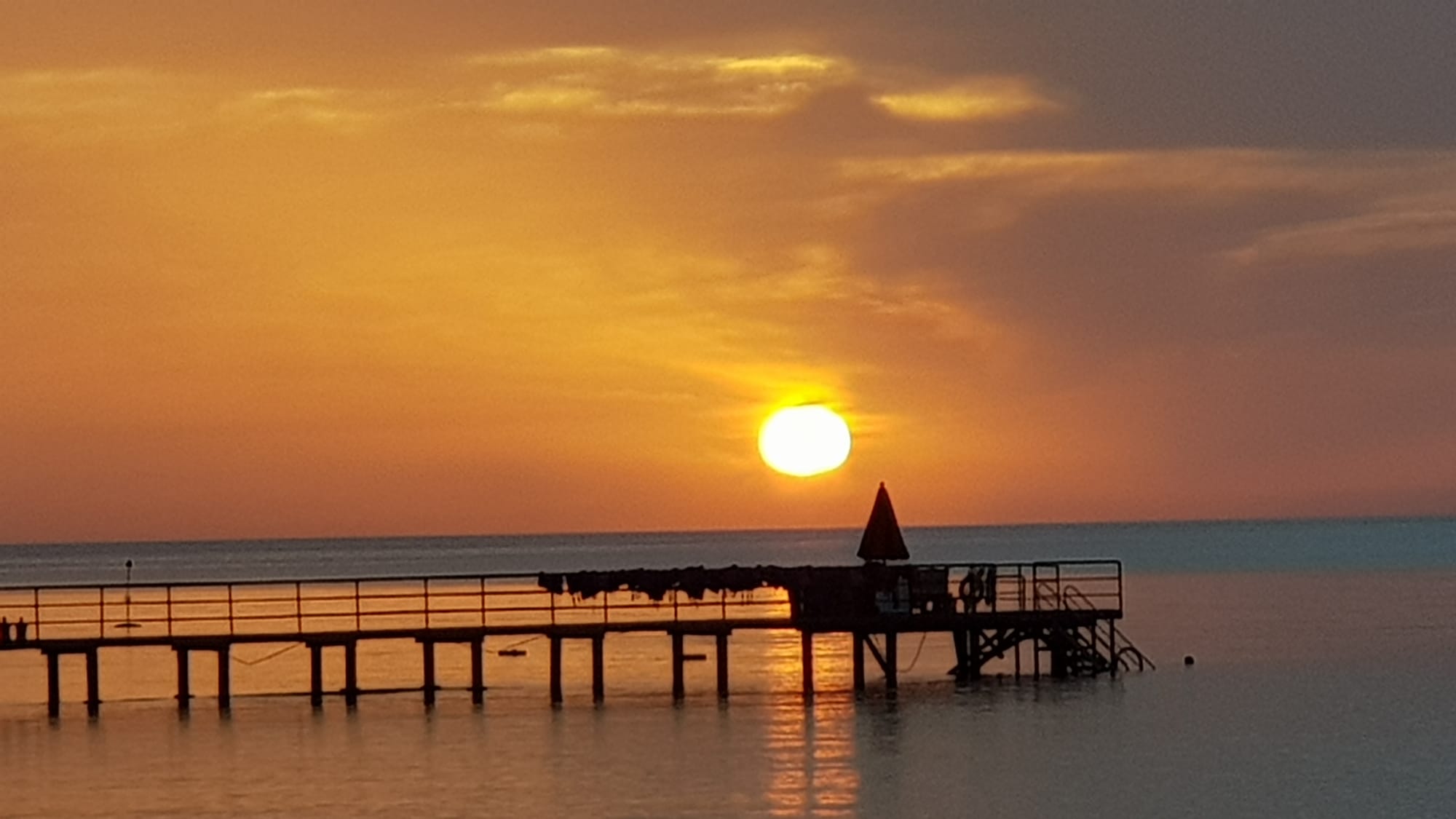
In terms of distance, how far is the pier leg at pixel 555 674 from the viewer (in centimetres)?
6143

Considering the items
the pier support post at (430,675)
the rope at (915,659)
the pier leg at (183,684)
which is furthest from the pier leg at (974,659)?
the pier leg at (183,684)

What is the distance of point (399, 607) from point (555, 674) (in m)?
52.0

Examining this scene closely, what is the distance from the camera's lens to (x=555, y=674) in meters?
61.9

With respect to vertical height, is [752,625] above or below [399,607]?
above

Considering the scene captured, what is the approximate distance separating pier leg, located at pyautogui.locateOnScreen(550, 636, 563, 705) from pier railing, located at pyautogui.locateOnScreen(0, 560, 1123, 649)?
2816 millimetres

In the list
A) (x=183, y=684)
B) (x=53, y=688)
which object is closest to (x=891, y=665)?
(x=183, y=684)

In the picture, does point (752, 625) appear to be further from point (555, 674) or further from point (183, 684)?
point (183, 684)

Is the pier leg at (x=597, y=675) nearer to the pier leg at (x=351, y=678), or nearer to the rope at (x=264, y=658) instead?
the pier leg at (x=351, y=678)

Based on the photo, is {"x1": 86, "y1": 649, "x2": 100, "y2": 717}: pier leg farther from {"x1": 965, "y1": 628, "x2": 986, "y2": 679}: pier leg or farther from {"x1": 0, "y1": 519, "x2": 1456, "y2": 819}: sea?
{"x1": 965, "y1": 628, "x2": 986, "y2": 679}: pier leg

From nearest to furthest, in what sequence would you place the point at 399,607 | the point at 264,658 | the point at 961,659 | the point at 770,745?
the point at 770,745 → the point at 961,659 → the point at 264,658 → the point at 399,607

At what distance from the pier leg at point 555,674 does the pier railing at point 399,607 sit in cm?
282

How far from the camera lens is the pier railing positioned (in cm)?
6391

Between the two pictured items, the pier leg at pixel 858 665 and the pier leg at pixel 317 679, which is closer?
the pier leg at pixel 317 679

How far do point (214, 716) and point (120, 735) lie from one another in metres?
3.65
